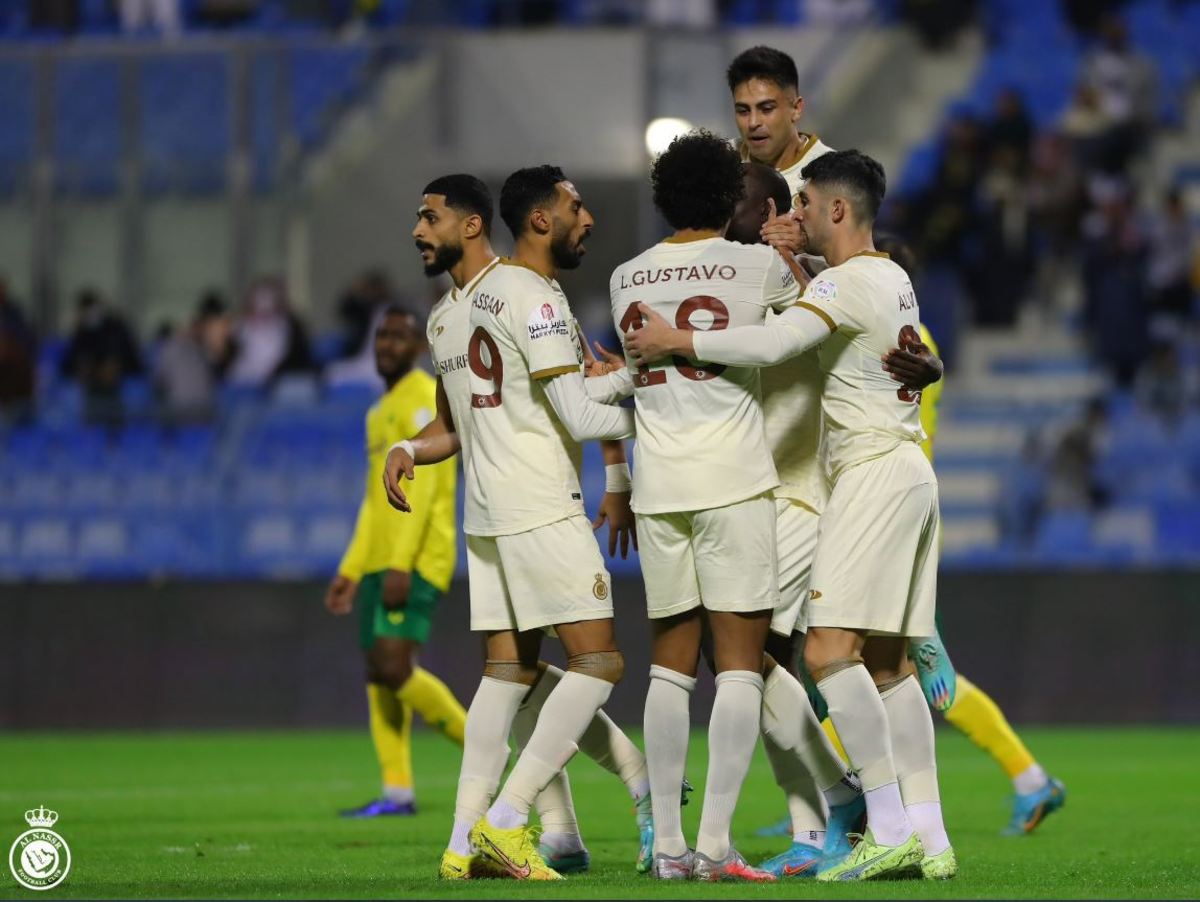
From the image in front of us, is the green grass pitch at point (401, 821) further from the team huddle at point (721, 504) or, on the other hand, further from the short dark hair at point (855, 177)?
the short dark hair at point (855, 177)

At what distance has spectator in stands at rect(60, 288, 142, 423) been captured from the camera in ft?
65.8

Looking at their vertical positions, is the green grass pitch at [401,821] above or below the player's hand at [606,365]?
below

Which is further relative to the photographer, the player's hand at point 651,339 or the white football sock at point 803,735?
the white football sock at point 803,735

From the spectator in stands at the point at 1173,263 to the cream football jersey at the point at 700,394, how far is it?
1286 centimetres

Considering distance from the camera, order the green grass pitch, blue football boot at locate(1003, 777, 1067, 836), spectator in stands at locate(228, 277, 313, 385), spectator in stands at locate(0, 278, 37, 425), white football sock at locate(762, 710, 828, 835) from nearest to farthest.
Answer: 1. the green grass pitch
2. white football sock at locate(762, 710, 828, 835)
3. blue football boot at locate(1003, 777, 1067, 836)
4. spectator in stands at locate(0, 278, 37, 425)
5. spectator in stands at locate(228, 277, 313, 385)

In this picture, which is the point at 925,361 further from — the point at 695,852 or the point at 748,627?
the point at 695,852

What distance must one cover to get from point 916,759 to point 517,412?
1693 mm

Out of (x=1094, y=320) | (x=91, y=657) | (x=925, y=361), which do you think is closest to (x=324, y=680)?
(x=91, y=657)

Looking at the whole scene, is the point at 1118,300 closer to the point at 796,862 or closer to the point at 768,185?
the point at 768,185

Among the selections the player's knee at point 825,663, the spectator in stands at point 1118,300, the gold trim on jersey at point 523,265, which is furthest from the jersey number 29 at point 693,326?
the spectator in stands at point 1118,300

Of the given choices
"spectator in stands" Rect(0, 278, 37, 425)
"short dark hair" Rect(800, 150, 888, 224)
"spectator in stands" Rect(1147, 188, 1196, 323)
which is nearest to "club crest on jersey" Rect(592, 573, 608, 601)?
"short dark hair" Rect(800, 150, 888, 224)

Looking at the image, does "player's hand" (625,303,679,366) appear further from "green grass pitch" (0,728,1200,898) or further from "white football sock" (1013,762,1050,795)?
"white football sock" (1013,762,1050,795)

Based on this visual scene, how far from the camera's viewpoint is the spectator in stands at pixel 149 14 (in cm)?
2373

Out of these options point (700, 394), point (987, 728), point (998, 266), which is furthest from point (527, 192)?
point (998, 266)
